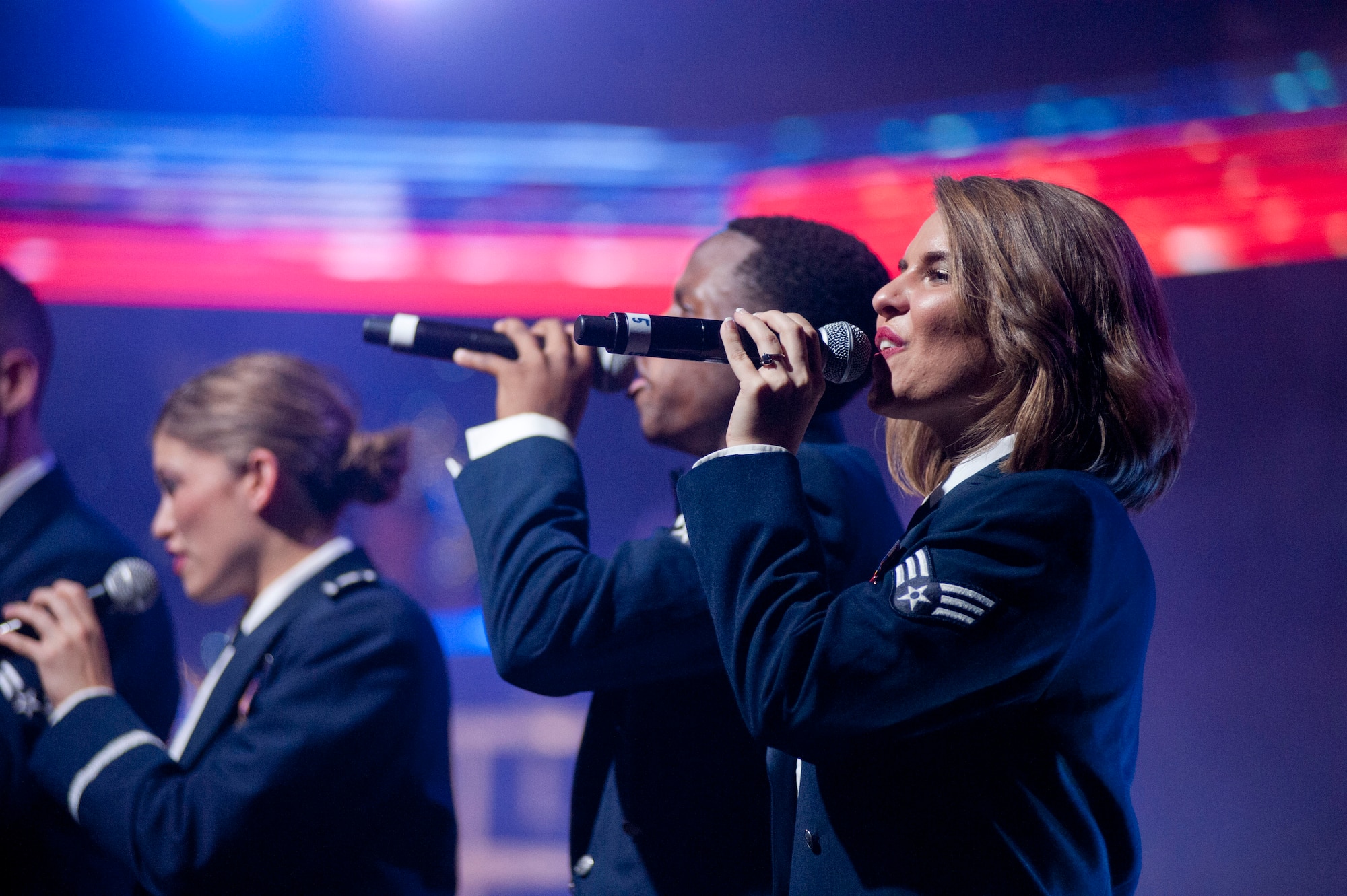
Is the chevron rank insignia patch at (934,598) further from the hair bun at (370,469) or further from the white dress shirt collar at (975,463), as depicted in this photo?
the hair bun at (370,469)

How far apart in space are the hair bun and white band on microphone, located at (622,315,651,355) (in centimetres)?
95

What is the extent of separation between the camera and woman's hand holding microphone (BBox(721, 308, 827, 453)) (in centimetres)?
94

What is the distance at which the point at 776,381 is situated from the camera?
94 centimetres

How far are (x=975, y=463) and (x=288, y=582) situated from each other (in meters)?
1.22

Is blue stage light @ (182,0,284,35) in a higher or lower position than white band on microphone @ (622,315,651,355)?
higher

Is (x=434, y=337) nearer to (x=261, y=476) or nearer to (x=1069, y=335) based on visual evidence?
(x=261, y=476)

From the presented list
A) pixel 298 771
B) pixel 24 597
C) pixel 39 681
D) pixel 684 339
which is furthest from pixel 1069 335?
pixel 24 597

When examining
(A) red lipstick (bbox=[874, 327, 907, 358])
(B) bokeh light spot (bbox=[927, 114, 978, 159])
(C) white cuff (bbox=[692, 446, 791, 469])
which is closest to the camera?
(C) white cuff (bbox=[692, 446, 791, 469])

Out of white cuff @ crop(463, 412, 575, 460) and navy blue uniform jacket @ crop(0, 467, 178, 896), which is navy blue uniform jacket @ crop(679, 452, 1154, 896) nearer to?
white cuff @ crop(463, 412, 575, 460)

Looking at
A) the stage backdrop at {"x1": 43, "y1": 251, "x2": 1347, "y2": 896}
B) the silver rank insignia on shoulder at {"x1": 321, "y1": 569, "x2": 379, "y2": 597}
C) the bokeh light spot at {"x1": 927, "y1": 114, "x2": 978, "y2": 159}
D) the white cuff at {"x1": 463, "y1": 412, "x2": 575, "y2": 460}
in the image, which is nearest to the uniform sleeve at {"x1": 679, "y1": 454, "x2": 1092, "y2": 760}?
the white cuff at {"x1": 463, "y1": 412, "x2": 575, "y2": 460}

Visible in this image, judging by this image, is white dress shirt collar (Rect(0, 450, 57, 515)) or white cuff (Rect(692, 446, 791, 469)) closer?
white cuff (Rect(692, 446, 791, 469))

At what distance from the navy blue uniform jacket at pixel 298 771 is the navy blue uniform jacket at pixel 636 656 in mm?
369

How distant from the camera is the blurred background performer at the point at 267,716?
1400 millimetres

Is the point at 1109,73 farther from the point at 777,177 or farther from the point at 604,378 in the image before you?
the point at 604,378
